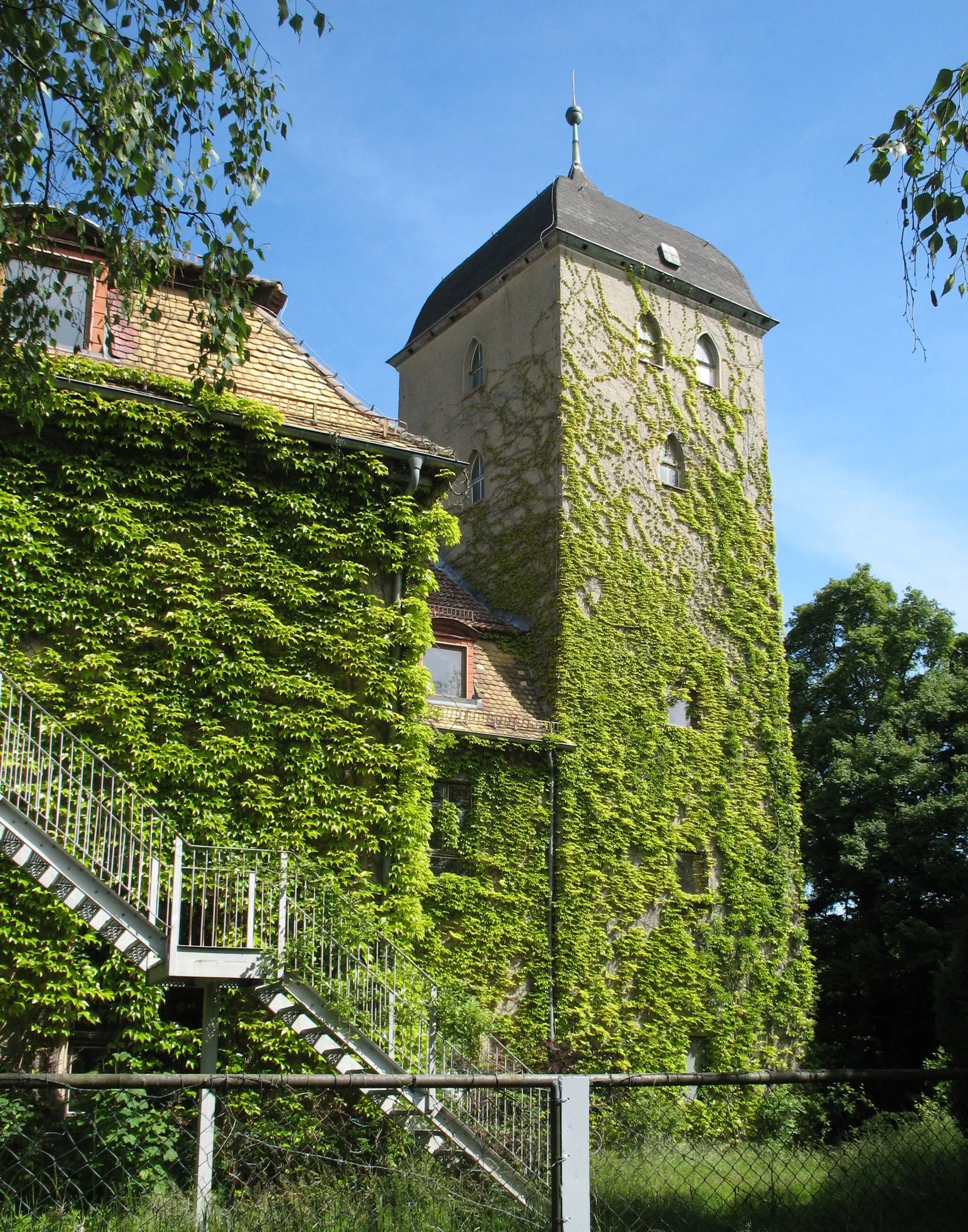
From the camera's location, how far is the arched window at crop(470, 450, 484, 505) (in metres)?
24.0

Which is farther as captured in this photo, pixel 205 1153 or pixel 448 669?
pixel 448 669

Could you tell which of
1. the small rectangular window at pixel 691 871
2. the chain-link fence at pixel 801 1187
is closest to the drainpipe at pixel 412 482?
the chain-link fence at pixel 801 1187

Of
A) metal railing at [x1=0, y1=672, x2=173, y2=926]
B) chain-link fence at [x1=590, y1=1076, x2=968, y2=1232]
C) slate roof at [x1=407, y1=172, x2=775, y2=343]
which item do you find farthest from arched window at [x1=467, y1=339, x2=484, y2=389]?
chain-link fence at [x1=590, y1=1076, x2=968, y2=1232]

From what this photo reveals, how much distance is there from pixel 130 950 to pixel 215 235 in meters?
6.67

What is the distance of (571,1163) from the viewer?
4211 millimetres

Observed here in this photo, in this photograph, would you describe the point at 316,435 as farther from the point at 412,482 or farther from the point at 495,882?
the point at 495,882

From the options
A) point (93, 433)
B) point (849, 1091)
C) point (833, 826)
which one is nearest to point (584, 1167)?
point (93, 433)

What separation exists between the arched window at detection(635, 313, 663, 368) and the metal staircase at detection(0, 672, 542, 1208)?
1488cm

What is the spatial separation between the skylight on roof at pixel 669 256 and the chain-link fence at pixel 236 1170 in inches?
742

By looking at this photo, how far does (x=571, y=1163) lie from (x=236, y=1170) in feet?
26.5

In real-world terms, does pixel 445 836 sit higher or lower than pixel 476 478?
lower

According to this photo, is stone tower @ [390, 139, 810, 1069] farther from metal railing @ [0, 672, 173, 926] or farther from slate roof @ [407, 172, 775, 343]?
metal railing @ [0, 672, 173, 926]

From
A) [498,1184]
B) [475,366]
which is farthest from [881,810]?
[498,1184]

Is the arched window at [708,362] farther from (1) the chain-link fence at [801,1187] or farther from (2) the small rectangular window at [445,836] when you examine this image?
(1) the chain-link fence at [801,1187]
